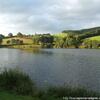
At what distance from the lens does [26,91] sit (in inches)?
609

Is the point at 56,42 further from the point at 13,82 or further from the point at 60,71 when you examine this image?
the point at 13,82

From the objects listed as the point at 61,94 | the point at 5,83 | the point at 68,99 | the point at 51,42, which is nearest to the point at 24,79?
the point at 5,83

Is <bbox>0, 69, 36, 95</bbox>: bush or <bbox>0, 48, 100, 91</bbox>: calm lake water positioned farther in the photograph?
<bbox>0, 48, 100, 91</bbox>: calm lake water

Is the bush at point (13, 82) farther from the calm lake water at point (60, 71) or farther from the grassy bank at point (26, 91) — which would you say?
the calm lake water at point (60, 71)

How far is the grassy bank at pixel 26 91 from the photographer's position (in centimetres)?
1380

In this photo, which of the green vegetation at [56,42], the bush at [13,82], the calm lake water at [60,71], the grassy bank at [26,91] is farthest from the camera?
the green vegetation at [56,42]

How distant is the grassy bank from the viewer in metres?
13.8

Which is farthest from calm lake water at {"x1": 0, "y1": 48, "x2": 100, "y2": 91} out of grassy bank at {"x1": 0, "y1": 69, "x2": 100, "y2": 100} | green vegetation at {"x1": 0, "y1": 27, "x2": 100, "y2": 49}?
green vegetation at {"x1": 0, "y1": 27, "x2": 100, "y2": 49}

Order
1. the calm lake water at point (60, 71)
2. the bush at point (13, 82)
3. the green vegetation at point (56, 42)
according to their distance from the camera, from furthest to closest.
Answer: the green vegetation at point (56, 42) → the calm lake water at point (60, 71) → the bush at point (13, 82)

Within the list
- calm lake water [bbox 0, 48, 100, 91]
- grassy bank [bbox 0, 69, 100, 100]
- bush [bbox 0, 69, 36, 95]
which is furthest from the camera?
calm lake water [bbox 0, 48, 100, 91]

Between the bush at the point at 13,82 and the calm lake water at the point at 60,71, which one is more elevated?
the bush at the point at 13,82

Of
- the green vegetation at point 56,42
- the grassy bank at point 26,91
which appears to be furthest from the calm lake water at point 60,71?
the green vegetation at point 56,42

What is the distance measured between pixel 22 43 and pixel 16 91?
173 meters

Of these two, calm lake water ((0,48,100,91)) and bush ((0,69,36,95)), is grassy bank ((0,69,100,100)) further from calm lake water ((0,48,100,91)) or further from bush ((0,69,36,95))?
calm lake water ((0,48,100,91))
